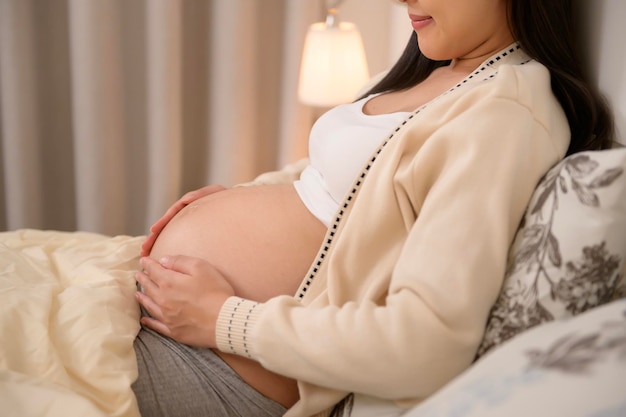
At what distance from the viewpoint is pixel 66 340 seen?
958mm

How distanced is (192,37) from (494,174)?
165cm

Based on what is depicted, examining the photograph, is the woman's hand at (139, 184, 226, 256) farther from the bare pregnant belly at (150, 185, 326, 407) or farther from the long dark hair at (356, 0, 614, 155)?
the long dark hair at (356, 0, 614, 155)

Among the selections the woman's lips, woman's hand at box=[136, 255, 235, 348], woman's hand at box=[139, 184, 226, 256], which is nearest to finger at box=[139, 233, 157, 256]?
woman's hand at box=[139, 184, 226, 256]

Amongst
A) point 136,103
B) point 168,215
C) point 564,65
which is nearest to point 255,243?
point 168,215

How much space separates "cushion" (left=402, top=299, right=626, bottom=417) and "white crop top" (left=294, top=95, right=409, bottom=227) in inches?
19.1

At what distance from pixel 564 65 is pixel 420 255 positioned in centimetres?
44

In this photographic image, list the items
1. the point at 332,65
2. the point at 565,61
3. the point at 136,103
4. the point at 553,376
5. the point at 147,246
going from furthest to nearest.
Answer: the point at 136,103 < the point at 332,65 < the point at 147,246 < the point at 565,61 < the point at 553,376

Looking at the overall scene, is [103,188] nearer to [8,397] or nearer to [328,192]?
[328,192]

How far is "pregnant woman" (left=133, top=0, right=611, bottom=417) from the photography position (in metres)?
0.81

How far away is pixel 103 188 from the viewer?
2207 millimetres

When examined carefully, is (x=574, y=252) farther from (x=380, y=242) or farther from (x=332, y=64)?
(x=332, y=64)

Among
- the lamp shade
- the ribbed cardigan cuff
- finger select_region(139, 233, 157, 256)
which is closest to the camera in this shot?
the ribbed cardigan cuff

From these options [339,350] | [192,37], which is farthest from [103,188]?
[339,350]

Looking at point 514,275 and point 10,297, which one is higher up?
point 514,275
